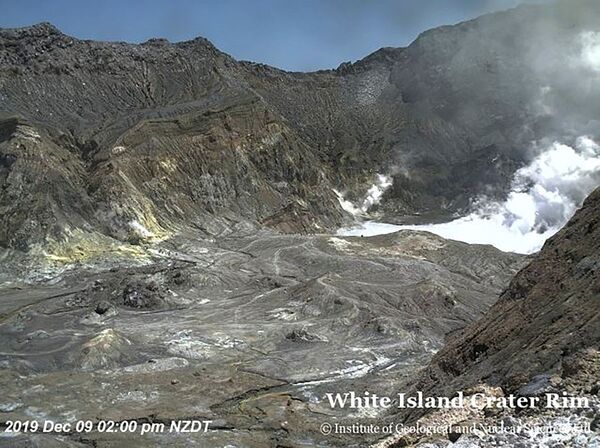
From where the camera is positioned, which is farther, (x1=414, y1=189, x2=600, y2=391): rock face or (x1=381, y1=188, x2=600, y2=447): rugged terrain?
(x1=414, y1=189, x2=600, y2=391): rock face

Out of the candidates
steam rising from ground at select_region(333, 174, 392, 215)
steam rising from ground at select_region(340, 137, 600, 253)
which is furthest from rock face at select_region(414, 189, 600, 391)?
steam rising from ground at select_region(333, 174, 392, 215)

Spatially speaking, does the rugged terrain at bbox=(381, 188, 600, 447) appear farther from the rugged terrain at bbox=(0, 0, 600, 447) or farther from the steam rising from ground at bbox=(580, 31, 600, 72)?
the steam rising from ground at bbox=(580, 31, 600, 72)

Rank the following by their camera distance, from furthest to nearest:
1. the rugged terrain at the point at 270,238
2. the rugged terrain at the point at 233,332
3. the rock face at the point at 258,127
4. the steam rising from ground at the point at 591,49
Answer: the steam rising from ground at the point at 591,49 → the rock face at the point at 258,127 → the rugged terrain at the point at 233,332 → the rugged terrain at the point at 270,238

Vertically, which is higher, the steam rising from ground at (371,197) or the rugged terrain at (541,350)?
the steam rising from ground at (371,197)

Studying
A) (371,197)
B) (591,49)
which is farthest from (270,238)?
(591,49)

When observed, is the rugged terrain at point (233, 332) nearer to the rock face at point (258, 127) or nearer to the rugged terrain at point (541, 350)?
the rugged terrain at point (541, 350)

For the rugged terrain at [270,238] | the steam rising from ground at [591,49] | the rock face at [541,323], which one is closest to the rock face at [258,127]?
the rugged terrain at [270,238]
